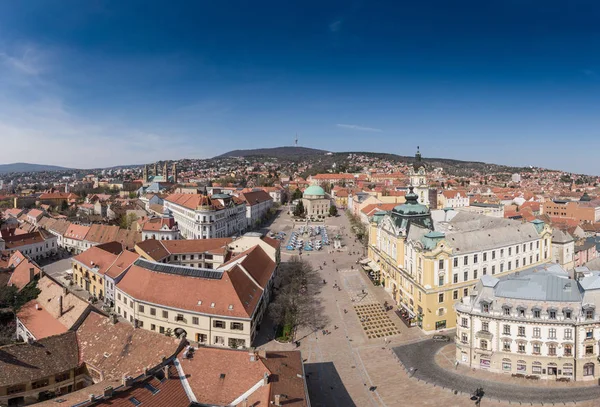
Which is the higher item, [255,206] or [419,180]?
[419,180]

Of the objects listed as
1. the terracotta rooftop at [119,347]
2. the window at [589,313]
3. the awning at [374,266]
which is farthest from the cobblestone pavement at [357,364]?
the terracotta rooftop at [119,347]

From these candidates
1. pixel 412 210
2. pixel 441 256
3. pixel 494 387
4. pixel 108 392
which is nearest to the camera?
pixel 108 392

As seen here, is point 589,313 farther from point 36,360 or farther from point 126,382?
point 36,360

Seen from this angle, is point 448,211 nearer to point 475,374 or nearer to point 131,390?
point 475,374

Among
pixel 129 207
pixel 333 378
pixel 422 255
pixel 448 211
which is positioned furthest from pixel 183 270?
pixel 129 207

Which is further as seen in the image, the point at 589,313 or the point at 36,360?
the point at 589,313

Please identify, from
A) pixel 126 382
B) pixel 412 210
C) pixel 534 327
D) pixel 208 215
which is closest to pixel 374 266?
pixel 412 210

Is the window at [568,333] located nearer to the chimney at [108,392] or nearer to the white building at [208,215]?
the chimney at [108,392]
